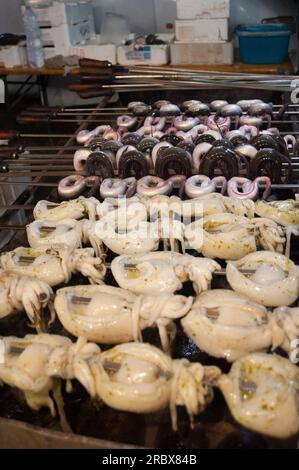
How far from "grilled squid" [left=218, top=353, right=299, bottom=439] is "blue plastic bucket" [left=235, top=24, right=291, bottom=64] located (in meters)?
5.83

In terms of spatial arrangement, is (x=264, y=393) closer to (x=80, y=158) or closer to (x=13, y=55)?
(x=80, y=158)

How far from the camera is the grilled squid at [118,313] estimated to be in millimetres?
1963

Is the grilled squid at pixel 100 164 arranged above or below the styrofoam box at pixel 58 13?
below

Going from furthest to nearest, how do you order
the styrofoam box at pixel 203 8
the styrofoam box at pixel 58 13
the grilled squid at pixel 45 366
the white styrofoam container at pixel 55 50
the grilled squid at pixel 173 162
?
the white styrofoam container at pixel 55 50 → the styrofoam box at pixel 58 13 → the styrofoam box at pixel 203 8 → the grilled squid at pixel 173 162 → the grilled squid at pixel 45 366

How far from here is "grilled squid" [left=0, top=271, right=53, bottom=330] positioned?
7.01ft

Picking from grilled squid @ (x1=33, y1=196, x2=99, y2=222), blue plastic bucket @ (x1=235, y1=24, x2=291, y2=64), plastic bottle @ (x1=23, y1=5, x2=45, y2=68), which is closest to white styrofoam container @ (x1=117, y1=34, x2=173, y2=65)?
blue plastic bucket @ (x1=235, y1=24, x2=291, y2=64)

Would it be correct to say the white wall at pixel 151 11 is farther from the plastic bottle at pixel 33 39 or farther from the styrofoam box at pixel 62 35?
the plastic bottle at pixel 33 39

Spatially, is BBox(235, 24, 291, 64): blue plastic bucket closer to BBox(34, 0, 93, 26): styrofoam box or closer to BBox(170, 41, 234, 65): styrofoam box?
BBox(170, 41, 234, 65): styrofoam box

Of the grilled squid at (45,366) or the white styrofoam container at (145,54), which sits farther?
the white styrofoam container at (145,54)

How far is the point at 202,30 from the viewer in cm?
660

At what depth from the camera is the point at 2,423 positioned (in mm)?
1749

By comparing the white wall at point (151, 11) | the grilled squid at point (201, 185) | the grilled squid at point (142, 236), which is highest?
the white wall at point (151, 11)

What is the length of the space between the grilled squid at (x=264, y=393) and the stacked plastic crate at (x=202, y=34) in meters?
5.82

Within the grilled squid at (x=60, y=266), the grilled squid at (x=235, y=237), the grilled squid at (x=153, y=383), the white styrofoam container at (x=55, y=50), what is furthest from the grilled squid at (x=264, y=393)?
the white styrofoam container at (x=55, y=50)
